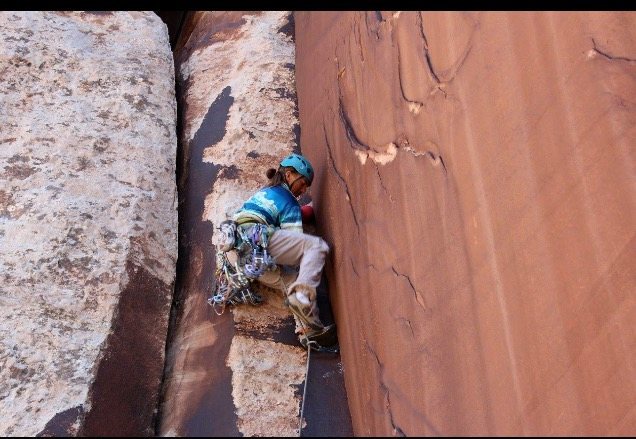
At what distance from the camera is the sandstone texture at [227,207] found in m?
3.47

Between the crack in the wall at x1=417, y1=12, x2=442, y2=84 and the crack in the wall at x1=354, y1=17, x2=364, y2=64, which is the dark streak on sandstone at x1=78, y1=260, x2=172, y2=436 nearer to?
the crack in the wall at x1=354, y1=17, x2=364, y2=64

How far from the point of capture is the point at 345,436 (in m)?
3.41

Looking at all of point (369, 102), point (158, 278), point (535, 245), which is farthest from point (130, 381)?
point (535, 245)

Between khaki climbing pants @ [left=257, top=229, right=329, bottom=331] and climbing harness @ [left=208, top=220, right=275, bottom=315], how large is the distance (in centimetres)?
7

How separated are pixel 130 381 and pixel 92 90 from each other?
2263mm

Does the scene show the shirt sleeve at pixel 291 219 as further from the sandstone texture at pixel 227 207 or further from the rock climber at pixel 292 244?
the sandstone texture at pixel 227 207

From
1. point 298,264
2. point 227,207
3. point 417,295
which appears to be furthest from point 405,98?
point 227,207

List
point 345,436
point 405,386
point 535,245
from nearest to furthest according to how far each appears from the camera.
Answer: point 535,245, point 405,386, point 345,436

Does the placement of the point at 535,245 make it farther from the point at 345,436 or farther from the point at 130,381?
the point at 130,381

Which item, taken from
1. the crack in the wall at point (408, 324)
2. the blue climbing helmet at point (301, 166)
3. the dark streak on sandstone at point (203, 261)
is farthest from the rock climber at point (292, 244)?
the crack in the wall at point (408, 324)

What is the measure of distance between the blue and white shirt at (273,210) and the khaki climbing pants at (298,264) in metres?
0.09

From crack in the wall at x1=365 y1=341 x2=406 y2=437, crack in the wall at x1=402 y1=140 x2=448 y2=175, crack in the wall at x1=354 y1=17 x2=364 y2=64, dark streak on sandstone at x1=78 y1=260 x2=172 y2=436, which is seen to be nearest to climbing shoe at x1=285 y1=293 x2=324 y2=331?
crack in the wall at x1=365 y1=341 x2=406 y2=437

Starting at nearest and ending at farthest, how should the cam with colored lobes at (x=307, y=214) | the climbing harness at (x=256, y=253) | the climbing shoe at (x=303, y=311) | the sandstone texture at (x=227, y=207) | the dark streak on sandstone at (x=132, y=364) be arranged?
the dark streak on sandstone at (x=132, y=364) < the sandstone texture at (x=227, y=207) < the climbing shoe at (x=303, y=311) < the climbing harness at (x=256, y=253) < the cam with colored lobes at (x=307, y=214)

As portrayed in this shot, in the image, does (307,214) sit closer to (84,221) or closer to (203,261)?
(203,261)
